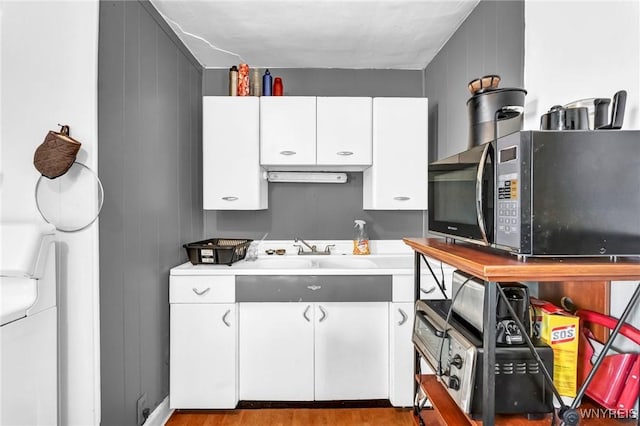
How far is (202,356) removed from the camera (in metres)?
2.15

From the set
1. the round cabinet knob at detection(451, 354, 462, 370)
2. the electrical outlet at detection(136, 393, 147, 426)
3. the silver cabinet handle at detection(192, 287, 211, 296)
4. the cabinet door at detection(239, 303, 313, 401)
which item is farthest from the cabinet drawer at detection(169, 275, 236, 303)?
the round cabinet knob at detection(451, 354, 462, 370)

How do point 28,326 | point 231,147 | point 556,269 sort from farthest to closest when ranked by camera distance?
point 231,147
point 28,326
point 556,269

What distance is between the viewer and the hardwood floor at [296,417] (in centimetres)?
211

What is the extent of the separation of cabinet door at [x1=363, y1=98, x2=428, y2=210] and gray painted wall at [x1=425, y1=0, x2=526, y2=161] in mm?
166

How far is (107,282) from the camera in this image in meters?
1.55

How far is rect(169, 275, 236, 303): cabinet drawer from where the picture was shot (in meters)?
2.16

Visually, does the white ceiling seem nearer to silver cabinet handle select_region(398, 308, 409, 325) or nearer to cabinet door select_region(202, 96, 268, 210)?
cabinet door select_region(202, 96, 268, 210)

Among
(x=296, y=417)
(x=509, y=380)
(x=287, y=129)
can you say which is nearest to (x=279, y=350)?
(x=296, y=417)

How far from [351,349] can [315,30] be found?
191 centimetres

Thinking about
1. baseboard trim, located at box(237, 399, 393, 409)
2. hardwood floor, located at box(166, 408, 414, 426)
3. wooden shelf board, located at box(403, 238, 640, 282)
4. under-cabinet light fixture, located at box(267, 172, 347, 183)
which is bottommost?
hardwood floor, located at box(166, 408, 414, 426)

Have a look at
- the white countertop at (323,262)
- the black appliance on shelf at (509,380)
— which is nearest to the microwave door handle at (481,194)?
the black appliance on shelf at (509,380)

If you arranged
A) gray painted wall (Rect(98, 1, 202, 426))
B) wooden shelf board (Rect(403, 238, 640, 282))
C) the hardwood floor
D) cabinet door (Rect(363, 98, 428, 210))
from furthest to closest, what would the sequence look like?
1. cabinet door (Rect(363, 98, 428, 210))
2. the hardwood floor
3. gray painted wall (Rect(98, 1, 202, 426))
4. wooden shelf board (Rect(403, 238, 640, 282))

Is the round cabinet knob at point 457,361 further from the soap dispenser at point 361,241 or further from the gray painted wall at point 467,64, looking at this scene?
the soap dispenser at point 361,241

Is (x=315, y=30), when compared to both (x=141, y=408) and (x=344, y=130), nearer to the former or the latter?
(x=344, y=130)
